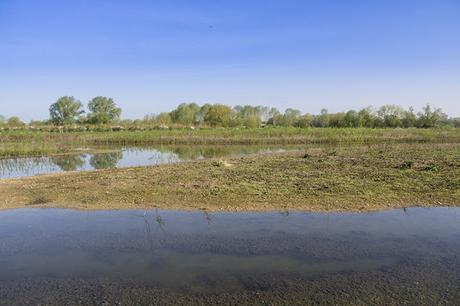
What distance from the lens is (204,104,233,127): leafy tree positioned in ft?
201

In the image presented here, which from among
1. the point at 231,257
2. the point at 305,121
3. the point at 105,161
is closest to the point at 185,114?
the point at 305,121

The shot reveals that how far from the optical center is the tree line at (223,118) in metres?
58.6

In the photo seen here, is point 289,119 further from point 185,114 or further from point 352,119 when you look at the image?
point 185,114

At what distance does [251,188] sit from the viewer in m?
11.5

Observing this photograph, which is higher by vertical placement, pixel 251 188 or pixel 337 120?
pixel 337 120

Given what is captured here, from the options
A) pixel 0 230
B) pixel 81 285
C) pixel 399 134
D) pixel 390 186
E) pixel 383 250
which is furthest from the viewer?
pixel 399 134

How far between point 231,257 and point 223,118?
2170 inches

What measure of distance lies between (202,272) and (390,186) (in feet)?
25.5

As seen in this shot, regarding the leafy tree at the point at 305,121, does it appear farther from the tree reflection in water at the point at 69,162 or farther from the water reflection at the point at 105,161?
the tree reflection in water at the point at 69,162

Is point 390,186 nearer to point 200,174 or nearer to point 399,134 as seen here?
point 200,174

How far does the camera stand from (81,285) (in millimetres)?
5664

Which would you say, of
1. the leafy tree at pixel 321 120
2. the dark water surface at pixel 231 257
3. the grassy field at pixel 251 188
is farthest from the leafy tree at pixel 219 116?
the dark water surface at pixel 231 257

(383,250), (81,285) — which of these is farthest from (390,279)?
(81,285)

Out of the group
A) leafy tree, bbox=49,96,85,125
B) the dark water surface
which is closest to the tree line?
leafy tree, bbox=49,96,85,125
